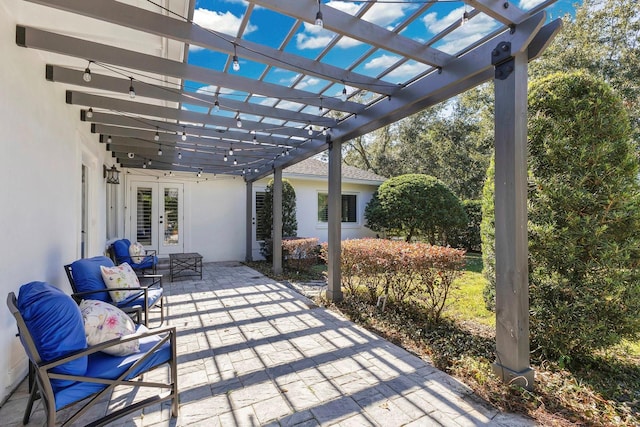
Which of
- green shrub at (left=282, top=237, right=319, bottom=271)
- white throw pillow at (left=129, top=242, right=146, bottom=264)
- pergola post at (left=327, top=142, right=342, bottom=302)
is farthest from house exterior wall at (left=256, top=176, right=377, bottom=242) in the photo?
pergola post at (left=327, top=142, right=342, bottom=302)

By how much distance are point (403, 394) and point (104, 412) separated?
8.09ft

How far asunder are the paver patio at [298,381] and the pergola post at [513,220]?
520mm

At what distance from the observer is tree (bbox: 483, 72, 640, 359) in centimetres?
295

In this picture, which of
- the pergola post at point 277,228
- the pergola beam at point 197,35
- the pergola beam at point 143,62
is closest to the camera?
the pergola beam at point 197,35

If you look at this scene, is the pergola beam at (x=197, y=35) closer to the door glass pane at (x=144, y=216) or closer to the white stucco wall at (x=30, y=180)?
the white stucco wall at (x=30, y=180)

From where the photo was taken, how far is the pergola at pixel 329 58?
2598 millimetres

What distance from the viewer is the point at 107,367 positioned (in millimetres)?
2113

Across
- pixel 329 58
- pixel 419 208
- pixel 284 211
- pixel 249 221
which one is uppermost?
pixel 329 58

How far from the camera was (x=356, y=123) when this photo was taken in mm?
4742

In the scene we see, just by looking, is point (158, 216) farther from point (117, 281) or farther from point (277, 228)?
point (117, 281)

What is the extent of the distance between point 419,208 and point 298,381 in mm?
8476

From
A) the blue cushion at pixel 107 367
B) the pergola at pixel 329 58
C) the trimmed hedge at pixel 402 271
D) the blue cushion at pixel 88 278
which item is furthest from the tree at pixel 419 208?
the blue cushion at pixel 107 367

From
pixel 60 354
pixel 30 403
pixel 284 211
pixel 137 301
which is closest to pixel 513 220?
pixel 60 354

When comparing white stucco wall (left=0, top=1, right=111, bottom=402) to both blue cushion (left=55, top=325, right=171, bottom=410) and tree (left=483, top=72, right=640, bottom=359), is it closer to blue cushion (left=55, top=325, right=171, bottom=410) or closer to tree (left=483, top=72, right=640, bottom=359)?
blue cushion (left=55, top=325, right=171, bottom=410)
